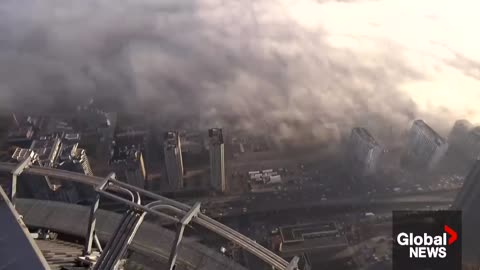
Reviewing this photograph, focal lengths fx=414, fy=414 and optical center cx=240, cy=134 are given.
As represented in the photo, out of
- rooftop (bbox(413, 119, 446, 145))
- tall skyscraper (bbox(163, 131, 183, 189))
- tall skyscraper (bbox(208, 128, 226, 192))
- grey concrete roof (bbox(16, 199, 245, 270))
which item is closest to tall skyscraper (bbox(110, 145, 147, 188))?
tall skyscraper (bbox(163, 131, 183, 189))

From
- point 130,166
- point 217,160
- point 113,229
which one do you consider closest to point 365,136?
point 217,160

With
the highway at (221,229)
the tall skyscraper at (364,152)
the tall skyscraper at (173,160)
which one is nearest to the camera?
the highway at (221,229)

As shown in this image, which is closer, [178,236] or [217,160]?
[178,236]

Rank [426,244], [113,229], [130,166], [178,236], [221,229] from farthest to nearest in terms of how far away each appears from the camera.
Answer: [130,166]
[426,244]
[113,229]
[221,229]
[178,236]

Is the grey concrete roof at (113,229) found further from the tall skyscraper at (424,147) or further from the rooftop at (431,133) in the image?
the rooftop at (431,133)

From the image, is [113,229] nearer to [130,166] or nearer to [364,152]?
[130,166]

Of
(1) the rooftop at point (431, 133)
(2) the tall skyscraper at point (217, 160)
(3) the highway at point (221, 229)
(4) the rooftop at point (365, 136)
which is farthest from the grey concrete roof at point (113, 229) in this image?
(1) the rooftop at point (431, 133)

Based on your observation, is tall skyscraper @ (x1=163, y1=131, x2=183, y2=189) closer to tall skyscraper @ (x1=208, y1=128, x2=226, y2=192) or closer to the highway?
tall skyscraper @ (x1=208, y1=128, x2=226, y2=192)
